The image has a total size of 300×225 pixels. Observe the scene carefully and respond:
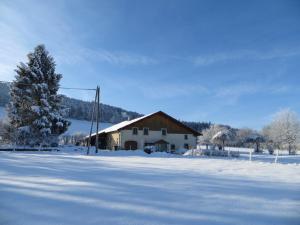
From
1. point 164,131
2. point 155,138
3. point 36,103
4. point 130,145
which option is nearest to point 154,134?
point 155,138

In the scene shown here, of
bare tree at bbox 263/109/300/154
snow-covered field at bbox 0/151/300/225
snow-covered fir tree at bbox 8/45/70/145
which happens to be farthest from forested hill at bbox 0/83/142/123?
snow-covered field at bbox 0/151/300/225

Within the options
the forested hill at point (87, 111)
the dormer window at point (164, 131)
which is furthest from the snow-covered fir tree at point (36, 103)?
the forested hill at point (87, 111)

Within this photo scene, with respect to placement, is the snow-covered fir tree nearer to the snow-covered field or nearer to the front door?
the front door

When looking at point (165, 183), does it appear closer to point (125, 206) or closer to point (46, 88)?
point (125, 206)

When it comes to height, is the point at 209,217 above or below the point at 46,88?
below

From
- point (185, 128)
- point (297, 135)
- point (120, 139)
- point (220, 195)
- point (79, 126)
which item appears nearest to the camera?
point (220, 195)

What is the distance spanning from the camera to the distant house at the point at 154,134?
42.9 metres

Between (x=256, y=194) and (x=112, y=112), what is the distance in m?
140

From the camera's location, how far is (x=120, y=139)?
42781 millimetres

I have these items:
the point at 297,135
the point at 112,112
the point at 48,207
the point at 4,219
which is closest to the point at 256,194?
the point at 48,207

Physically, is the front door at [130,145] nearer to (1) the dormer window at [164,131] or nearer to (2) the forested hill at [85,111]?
(1) the dormer window at [164,131]

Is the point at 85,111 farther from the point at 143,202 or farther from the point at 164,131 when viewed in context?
the point at 143,202

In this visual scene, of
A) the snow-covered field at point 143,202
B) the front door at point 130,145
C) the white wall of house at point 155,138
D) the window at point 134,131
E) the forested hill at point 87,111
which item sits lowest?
the snow-covered field at point 143,202

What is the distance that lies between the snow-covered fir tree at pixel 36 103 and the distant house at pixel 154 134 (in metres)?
9.74
